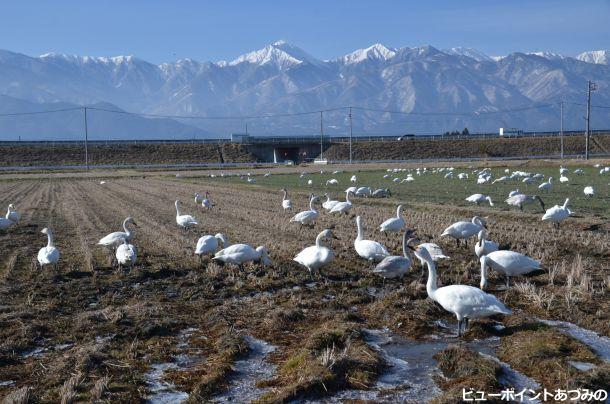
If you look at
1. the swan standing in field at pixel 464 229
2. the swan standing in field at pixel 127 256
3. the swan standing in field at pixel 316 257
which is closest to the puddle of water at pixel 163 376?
the swan standing in field at pixel 316 257

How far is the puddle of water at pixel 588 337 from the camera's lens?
7.74 meters

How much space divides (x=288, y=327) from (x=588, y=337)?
13.1 ft

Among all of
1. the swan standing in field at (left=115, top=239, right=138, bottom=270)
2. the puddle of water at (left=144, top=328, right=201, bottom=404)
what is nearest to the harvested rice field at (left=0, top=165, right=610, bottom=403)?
the puddle of water at (left=144, top=328, right=201, bottom=404)

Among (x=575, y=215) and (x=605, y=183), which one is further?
(x=605, y=183)

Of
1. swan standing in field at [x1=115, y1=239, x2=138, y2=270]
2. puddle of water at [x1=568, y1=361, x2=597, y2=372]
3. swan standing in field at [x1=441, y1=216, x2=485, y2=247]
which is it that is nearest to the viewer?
puddle of water at [x1=568, y1=361, x2=597, y2=372]

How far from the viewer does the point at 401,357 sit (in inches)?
310

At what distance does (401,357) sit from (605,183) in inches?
1184

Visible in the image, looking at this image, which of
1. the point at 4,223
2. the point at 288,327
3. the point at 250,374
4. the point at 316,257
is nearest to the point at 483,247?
the point at 316,257

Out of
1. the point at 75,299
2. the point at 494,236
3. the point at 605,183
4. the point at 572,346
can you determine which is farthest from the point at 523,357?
the point at 605,183

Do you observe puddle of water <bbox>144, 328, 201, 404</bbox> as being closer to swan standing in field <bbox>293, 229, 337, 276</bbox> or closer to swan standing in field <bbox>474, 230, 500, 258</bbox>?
swan standing in field <bbox>293, 229, 337, 276</bbox>

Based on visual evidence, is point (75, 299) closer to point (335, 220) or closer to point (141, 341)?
point (141, 341)

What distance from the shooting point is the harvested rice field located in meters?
6.93

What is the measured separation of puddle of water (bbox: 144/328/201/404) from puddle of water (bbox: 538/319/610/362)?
189 inches

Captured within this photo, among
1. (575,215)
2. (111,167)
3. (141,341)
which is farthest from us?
(111,167)
